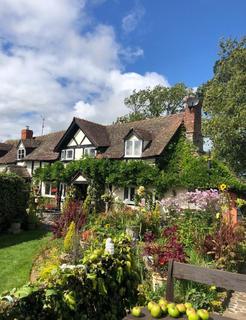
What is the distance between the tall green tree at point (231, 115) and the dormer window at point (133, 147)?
8.06 m

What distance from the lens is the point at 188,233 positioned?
10859 mm

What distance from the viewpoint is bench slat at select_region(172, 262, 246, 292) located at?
14.6 feet

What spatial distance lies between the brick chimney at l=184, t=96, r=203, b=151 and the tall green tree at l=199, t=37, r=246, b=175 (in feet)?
19.2

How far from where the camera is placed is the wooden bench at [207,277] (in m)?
4.41

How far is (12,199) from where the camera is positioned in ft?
50.5

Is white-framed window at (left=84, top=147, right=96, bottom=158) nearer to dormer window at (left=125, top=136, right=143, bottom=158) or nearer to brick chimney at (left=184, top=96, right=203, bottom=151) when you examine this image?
dormer window at (left=125, top=136, right=143, bottom=158)

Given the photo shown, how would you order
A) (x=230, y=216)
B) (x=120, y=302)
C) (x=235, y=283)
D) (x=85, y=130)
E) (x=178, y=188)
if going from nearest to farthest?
(x=235, y=283)
(x=120, y=302)
(x=230, y=216)
(x=178, y=188)
(x=85, y=130)

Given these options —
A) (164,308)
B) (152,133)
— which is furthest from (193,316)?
(152,133)

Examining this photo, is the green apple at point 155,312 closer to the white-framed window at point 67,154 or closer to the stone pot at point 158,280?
the stone pot at point 158,280

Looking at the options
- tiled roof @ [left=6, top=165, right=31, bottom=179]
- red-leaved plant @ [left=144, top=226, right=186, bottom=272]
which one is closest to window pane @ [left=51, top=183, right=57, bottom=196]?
tiled roof @ [left=6, top=165, right=31, bottom=179]

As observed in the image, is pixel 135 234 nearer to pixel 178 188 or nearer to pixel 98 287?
pixel 98 287

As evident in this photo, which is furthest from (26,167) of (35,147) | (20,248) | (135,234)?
(135,234)

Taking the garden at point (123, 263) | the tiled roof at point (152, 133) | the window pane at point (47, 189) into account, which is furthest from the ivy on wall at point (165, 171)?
the garden at point (123, 263)

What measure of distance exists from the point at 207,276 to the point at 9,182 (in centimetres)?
1233
